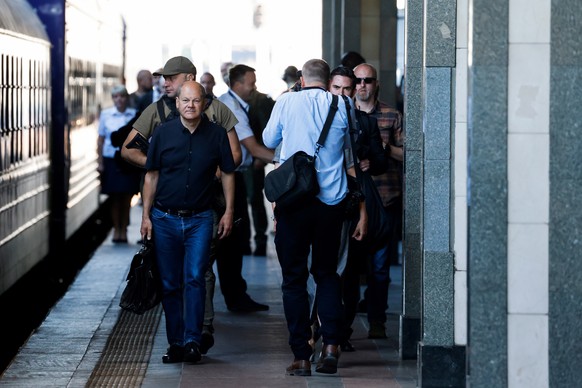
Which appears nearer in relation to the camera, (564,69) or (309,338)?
(564,69)

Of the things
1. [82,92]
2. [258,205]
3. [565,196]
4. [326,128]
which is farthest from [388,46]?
[565,196]

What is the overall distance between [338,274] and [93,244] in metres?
11.3

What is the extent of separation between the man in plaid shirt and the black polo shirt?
1.50 m

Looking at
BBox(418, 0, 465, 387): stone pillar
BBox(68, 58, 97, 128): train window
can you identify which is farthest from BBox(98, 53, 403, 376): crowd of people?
BBox(68, 58, 97, 128): train window

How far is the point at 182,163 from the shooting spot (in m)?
9.09

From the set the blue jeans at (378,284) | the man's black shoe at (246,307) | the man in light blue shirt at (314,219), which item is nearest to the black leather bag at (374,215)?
the blue jeans at (378,284)

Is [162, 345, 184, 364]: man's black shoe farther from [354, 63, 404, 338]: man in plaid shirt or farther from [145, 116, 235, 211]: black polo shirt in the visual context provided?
[354, 63, 404, 338]: man in plaid shirt

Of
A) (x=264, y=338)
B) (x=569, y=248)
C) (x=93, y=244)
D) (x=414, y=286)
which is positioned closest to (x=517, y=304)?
(x=569, y=248)

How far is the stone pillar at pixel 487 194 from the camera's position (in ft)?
20.1

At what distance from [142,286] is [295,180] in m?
1.35

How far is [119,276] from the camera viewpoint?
14.4 meters

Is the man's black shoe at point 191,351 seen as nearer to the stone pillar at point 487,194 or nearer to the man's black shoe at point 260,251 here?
the stone pillar at point 487,194

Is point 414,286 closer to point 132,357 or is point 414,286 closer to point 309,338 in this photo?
point 309,338

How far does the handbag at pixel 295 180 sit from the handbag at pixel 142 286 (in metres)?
1.06
